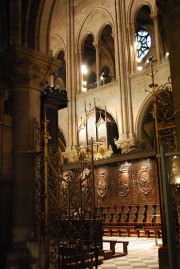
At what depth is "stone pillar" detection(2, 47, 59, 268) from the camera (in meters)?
6.93

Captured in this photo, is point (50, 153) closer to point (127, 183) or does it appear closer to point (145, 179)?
point (145, 179)

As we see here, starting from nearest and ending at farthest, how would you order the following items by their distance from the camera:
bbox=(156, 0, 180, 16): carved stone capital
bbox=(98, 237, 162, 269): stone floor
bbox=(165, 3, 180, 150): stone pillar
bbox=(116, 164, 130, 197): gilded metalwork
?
bbox=(165, 3, 180, 150): stone pillar, bbox=(156, 0, 180, 16): carved stone capital, bbox=(98, 237, 162, 269): stone floor, bbox=(116, 164, 130, 197): gilded metalwork

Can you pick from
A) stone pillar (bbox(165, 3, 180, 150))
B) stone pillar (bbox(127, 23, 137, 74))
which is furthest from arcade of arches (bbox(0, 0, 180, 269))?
stone pillar (bbox(127, 23, 137, 74))

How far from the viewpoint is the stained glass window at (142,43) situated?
24.4m

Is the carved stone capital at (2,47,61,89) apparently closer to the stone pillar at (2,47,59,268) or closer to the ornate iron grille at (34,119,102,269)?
the stone pillar at (2,47,59,268)

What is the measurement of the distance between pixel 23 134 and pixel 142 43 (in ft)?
63.0

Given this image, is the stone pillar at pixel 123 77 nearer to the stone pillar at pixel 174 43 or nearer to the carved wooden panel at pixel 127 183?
the carved wooden panel at pixel 127 183

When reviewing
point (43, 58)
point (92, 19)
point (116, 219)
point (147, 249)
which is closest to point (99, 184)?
point (116, 219)

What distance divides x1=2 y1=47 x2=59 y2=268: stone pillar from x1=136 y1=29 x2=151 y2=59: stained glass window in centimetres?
1765

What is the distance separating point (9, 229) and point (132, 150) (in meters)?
12.1

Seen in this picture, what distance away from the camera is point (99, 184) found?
19031 millimetres

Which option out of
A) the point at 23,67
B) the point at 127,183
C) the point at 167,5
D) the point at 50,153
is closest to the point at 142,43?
the point at 127,183

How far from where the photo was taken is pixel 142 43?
2473 cm

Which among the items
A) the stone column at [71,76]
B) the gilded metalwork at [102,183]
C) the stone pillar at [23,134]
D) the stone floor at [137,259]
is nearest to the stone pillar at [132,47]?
the stone column at [71,76]
